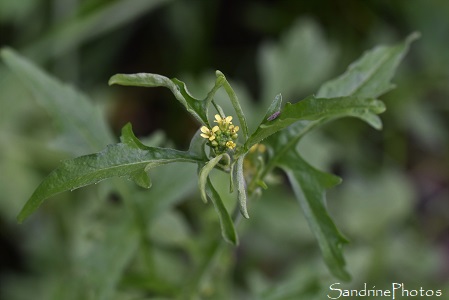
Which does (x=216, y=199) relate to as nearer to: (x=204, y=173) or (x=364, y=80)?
(x=204, y=173)

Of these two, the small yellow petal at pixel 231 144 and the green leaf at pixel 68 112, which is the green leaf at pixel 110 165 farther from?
the green leaf at pixel 68 112

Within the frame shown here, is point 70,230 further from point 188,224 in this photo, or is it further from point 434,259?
point 434,259

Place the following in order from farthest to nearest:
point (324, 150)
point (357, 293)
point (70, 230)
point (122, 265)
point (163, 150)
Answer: point (70, 230)
point (324, 150)
point (357, 293)
point (122, 265)
point (163, 150)

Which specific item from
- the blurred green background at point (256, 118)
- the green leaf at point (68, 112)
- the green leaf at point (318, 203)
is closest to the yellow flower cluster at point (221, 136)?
the green leaf at point (318, 203)

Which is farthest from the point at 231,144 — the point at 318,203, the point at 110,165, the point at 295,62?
the point at 295,62

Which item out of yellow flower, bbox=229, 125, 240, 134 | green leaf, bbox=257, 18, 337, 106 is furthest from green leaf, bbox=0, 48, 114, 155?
green leaf, bbox=257, 18, 337, 106

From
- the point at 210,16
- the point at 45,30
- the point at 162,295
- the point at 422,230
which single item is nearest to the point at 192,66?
the point at 210,16
